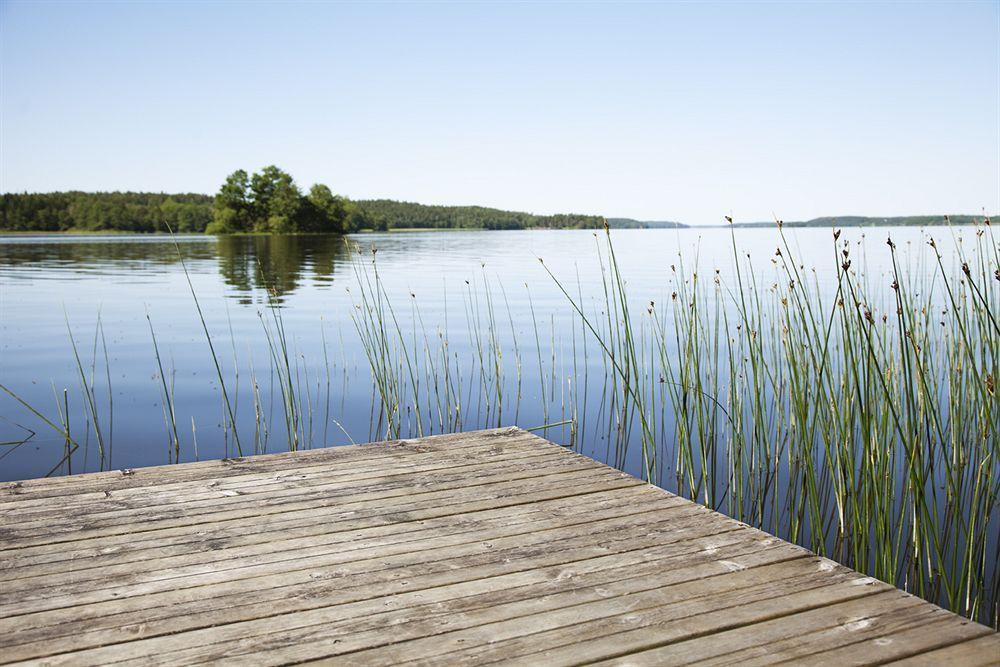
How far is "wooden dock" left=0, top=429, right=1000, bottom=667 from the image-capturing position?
1281mm

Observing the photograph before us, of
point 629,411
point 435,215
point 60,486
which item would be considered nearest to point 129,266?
point 629,411

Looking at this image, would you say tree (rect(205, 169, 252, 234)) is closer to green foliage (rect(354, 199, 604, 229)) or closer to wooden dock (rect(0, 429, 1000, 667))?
→ green foliage (rect(354, 199, 604, 229))

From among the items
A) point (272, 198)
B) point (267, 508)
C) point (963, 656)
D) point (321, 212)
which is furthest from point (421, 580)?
point (272, 198)

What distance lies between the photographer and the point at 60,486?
6.89 feet

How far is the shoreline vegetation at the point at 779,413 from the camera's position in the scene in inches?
87.2

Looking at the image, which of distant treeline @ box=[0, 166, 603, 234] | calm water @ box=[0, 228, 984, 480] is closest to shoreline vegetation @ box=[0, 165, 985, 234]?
distant treeline @ box=[0, 166, 603, 234]

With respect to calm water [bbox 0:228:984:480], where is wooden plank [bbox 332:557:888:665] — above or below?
above

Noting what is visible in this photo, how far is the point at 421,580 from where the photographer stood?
154 centimetres

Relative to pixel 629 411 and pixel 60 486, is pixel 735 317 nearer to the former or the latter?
pixel 629 411

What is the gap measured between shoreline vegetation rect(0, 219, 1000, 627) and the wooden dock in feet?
1.47

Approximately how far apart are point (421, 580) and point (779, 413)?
170 cm

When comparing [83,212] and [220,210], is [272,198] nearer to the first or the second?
A: [220,210]

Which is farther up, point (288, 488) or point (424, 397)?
point (288, 488)

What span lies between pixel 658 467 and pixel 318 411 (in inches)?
88.3
